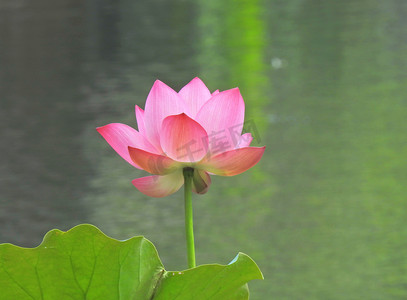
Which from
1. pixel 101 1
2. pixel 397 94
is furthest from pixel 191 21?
pixel 397 94

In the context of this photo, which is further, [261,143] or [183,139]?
[261,143]

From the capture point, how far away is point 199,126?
298 mm

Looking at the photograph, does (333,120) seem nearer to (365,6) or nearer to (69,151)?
(69,151)

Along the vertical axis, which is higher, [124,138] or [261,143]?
[124,138]

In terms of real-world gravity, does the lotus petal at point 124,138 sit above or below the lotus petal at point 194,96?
below

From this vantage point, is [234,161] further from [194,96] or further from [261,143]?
[261,143]

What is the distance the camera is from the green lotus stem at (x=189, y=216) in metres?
0.29

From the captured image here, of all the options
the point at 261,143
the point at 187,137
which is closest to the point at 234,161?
the point at 187,137

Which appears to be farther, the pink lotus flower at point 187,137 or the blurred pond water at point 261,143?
the blurred pond water at point 261,143

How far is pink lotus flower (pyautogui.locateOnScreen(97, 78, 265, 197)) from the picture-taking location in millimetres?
299

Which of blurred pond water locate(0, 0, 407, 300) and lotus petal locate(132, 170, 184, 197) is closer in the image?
lotus petal locate(132, 170, 184, 197)

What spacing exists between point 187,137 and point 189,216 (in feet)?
0.12

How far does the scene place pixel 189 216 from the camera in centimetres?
30

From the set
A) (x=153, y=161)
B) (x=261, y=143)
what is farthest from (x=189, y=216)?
(x=261, y=143)
